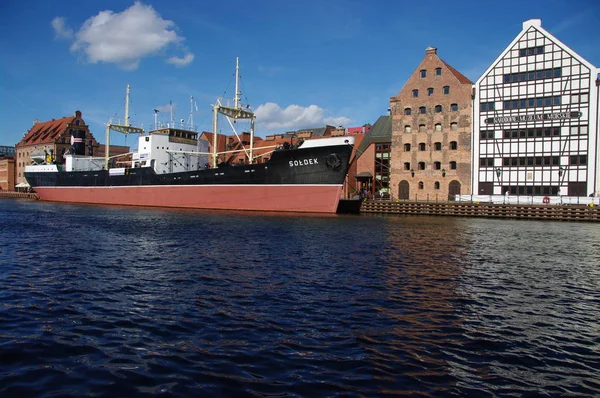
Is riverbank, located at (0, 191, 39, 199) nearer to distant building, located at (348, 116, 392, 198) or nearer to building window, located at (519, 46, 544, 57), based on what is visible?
distant building, located at (348, 116, 392, 198)

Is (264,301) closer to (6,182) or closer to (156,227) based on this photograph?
(156,227)

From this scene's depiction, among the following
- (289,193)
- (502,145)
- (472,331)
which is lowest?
(472,331)

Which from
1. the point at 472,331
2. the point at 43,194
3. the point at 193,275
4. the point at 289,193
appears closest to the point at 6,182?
the point at 43,194

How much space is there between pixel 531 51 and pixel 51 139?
96.1m

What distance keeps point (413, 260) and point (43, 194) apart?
231 feet

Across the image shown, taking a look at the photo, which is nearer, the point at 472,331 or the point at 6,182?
the point at 472,331

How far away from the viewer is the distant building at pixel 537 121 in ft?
143

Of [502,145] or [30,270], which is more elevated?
[502,145]

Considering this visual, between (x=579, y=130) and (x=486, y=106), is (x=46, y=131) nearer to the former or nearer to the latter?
(x=486, y=106)

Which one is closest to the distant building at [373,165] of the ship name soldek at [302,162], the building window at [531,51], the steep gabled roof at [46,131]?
the building window at [531,51]

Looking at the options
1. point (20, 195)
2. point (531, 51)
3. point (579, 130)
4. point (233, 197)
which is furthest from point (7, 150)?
point (579, 130)

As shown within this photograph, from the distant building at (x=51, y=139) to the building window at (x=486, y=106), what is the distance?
78137mm

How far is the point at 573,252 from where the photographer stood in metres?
20.0

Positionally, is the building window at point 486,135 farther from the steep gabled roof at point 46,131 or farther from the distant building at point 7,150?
the distant building at point 7,150
